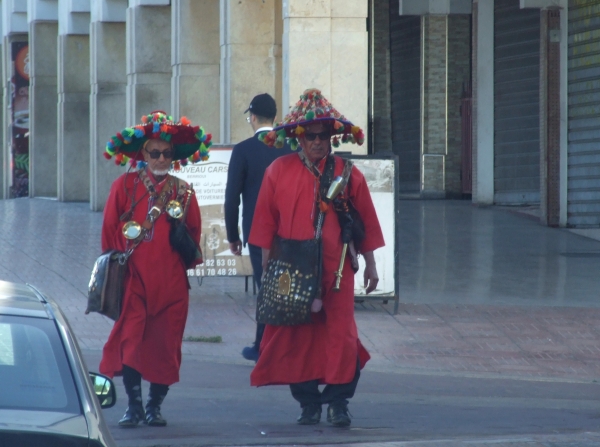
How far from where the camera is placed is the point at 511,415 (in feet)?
22.6

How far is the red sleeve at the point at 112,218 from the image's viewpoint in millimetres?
6445

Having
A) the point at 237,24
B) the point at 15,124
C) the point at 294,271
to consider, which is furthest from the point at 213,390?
the point at 15,124

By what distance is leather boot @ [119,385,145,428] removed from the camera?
635 centimetres

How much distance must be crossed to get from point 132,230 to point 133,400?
3.00 ft

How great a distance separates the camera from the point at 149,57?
2117cm

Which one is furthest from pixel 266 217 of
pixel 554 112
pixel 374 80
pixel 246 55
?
pixel 374 80

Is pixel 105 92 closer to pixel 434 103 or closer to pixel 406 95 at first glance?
pixel 406 95

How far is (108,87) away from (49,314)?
21.0m

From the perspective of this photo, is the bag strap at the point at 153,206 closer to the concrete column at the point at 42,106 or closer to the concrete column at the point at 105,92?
the concrete column at the point at 105,92

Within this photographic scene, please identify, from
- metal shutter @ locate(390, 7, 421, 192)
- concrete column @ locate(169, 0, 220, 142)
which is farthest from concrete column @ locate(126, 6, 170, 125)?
metal shutter @ locate(390, 7, 421, 192)

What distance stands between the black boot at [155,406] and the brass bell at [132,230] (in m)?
0.81

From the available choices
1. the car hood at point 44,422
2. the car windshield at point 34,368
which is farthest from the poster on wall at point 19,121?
the car hood at point 44,422

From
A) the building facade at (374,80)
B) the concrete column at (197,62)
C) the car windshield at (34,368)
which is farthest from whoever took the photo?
the concrete column at (197,62)

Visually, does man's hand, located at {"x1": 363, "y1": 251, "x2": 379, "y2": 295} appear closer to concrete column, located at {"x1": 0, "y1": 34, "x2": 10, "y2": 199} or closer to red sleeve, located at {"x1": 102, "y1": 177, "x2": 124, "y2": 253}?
red sleeve, located at {"x1": 102, "y1": 177, "x2": 124, "y2": 253}
